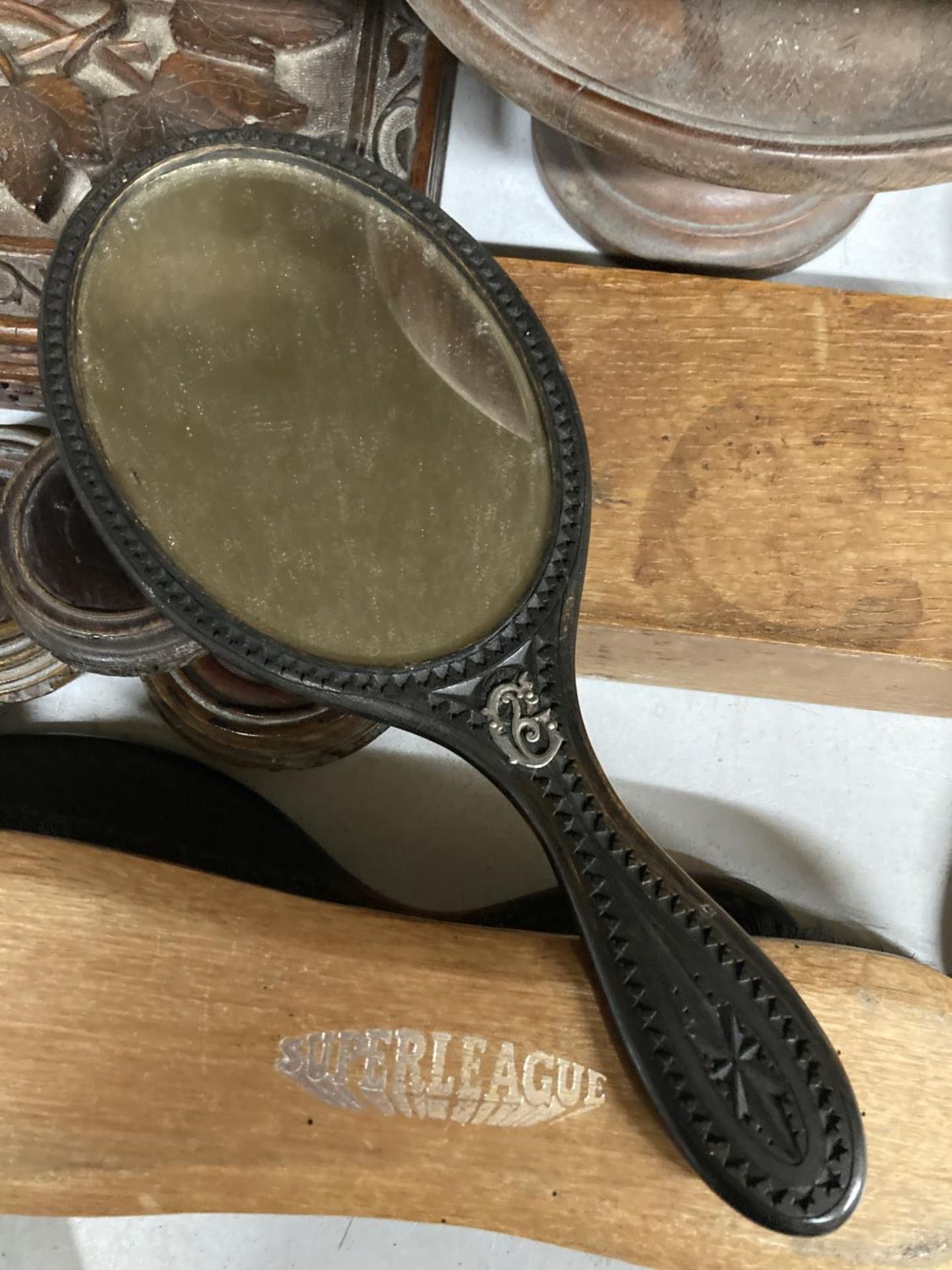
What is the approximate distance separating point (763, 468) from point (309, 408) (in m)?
0.34

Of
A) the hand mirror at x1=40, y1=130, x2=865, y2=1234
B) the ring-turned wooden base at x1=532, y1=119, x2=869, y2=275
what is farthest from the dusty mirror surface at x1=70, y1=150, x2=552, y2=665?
the ring-turned wooden base at x1=532, y1=119, x2=869, y2=275

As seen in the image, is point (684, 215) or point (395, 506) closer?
point (395, 506)

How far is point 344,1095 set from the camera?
2.14 feet

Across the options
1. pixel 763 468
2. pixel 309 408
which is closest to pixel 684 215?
pixel 763 468

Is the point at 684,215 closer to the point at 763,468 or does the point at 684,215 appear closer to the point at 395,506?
the point at 763,468

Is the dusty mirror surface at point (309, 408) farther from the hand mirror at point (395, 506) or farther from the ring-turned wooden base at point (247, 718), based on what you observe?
the ring-turned wooden base at point (247, 718)

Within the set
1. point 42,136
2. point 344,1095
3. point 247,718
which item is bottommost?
point 344,1095

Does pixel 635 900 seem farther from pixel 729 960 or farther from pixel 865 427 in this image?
pixel 865 427

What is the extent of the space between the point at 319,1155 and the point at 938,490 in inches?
24.9

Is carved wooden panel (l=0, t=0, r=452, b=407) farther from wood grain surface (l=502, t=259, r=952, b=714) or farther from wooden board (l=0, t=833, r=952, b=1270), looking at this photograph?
wooden board (l=0, t=833, r=952, b=1270)

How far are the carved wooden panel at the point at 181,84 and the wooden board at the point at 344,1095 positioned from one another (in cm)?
46

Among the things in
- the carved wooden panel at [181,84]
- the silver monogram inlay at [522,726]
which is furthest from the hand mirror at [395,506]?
the carved wooden panel at [181,84]

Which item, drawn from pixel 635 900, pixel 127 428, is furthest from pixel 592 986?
pixel 127 428

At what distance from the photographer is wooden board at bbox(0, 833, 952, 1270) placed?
0.64 m
